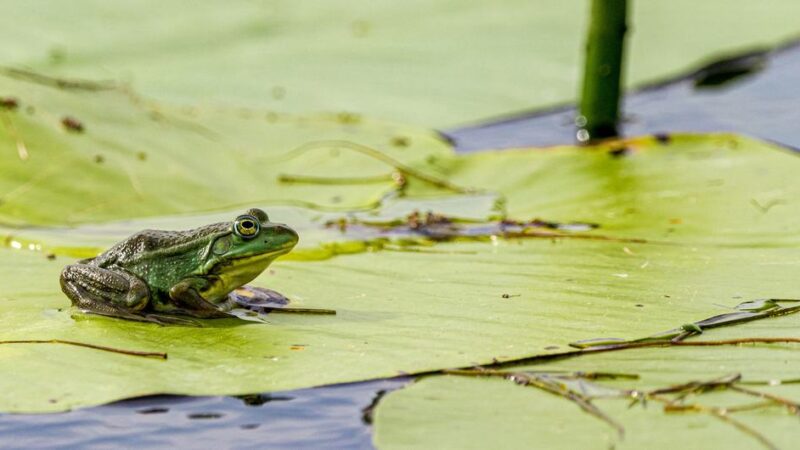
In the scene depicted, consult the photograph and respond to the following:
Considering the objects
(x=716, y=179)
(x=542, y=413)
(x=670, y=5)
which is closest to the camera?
(x=542, y=413)

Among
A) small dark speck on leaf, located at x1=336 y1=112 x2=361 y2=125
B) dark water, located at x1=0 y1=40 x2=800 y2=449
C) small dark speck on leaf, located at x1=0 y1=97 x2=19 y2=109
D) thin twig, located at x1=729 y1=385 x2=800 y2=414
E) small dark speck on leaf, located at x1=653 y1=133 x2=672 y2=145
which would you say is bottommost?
dark water, located at x1=0 y1=40 x2=800 y2=449

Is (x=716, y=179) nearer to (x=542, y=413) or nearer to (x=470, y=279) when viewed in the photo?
(x=470, y=279)

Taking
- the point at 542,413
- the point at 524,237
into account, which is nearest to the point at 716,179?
the point at 524,237

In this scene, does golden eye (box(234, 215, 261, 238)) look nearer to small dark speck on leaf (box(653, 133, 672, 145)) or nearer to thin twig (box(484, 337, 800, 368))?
thin twig (box(484, 337, 800, 368))

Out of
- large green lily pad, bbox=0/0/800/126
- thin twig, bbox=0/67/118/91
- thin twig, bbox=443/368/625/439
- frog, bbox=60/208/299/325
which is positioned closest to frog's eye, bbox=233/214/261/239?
frog, bbox=60/208/299/325

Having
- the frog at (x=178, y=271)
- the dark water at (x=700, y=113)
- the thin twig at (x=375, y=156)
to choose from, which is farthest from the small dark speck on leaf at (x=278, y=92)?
the frog at (x=178, y=271)

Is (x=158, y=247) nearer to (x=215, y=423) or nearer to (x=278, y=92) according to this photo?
(x=215, y=423)

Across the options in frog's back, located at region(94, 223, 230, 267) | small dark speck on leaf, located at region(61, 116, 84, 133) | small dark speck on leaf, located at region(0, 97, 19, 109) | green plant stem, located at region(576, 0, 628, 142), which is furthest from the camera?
green plant stem, located at region(576, 0, 628, 142)

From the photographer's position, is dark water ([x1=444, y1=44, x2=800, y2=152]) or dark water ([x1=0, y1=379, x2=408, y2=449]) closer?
dark water ([x1=0, y1=379, x2=408, y2=449])
